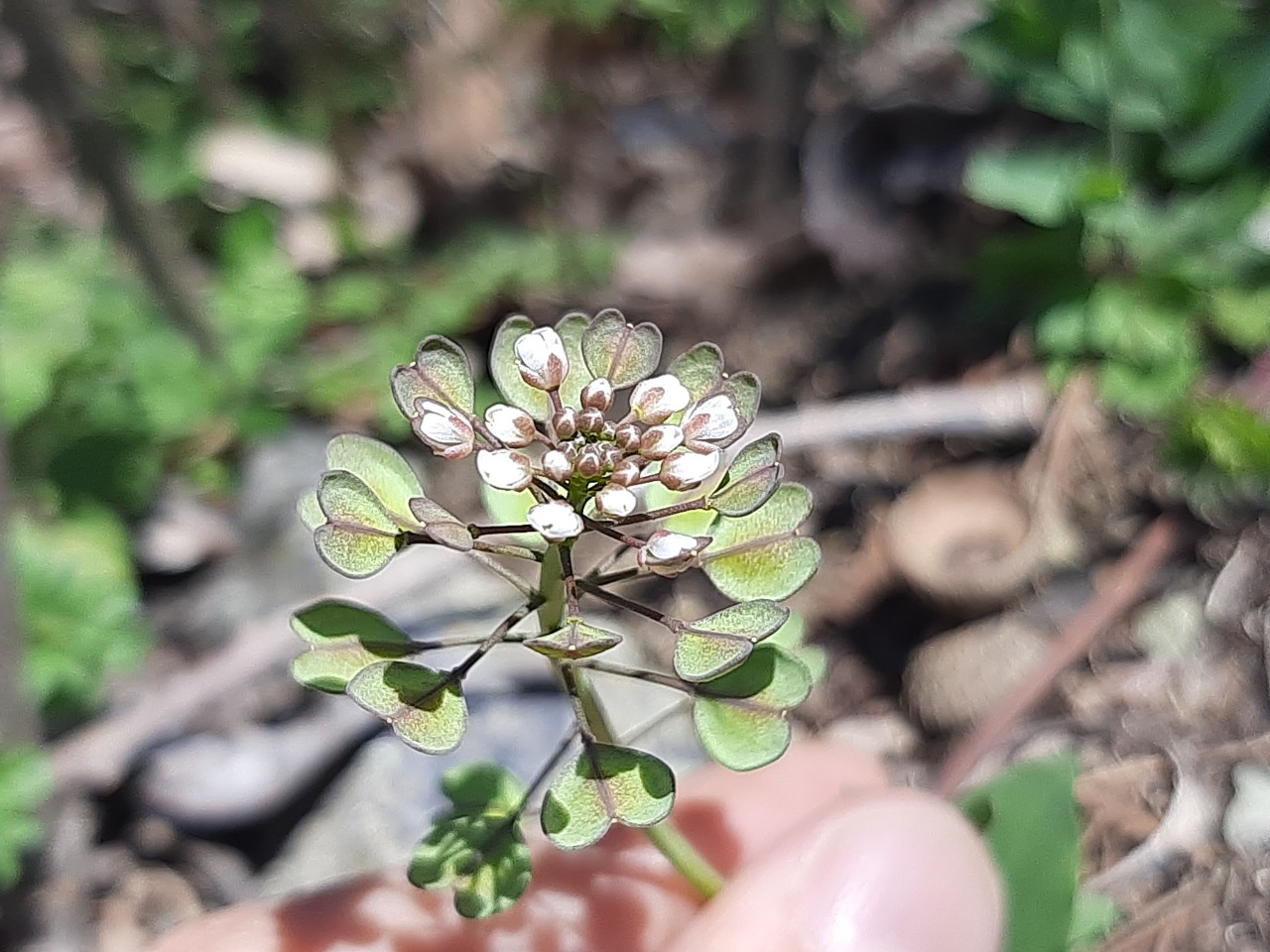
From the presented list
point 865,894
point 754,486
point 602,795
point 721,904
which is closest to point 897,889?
point 865,894

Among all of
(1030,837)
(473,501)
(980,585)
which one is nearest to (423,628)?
(473,501)

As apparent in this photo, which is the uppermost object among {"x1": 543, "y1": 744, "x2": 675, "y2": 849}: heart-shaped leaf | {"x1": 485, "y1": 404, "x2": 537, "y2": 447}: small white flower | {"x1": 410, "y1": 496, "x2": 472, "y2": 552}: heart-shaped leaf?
{"x1": 485, "y1": 404, "x2": 537, "y2": 447}: small white flower

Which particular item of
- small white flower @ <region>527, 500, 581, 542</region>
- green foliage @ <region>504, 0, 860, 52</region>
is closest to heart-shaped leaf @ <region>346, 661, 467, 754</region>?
small white flower @ <region>527, 500, 581, 542</region>

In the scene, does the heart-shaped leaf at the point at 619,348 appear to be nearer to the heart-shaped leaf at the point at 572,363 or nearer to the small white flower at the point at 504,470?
the heart-shaped leaf at the point at 572,363

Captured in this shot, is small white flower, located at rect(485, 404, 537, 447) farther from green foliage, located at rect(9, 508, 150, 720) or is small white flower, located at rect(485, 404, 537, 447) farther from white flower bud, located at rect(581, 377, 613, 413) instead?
green foliage, located at rect(9, 508, 150, 720)

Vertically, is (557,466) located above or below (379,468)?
above

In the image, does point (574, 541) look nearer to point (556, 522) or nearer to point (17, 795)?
point (556, 522)

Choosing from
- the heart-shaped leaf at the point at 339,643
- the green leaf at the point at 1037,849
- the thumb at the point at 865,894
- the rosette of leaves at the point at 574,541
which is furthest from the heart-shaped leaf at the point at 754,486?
the green leaf at the point at 1037,849
